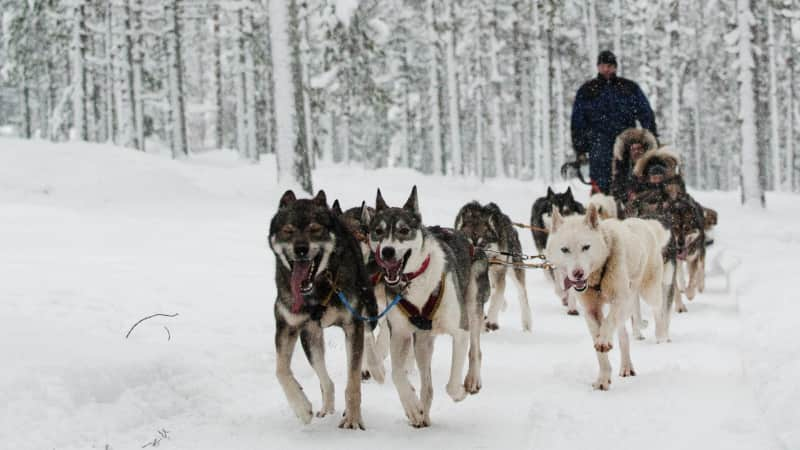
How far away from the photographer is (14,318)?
17.4ft

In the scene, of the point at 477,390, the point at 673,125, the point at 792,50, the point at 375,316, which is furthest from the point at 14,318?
the point at 792,50

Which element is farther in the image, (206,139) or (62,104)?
(206,139)

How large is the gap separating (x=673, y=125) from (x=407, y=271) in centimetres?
4178

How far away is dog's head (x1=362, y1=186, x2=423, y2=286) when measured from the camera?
15.1 ft

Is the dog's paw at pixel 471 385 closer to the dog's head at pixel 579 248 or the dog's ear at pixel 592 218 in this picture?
Answer: the dog's head at pixel 579 248

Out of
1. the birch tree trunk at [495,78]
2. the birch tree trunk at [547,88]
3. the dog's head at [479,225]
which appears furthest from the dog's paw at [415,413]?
the birch tree trunk at [495,78]

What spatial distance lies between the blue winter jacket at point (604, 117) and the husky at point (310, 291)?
6281 mm

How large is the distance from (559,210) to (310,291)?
17.0ft

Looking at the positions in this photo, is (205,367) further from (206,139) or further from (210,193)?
(206,139)

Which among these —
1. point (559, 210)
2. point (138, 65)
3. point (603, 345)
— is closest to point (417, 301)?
point (603, 345)

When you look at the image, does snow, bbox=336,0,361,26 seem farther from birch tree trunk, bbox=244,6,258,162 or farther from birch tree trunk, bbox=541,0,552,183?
birch tree trunk, bbox=244,6,258,162

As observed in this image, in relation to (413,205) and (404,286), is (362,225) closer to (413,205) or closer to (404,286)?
(413,205)

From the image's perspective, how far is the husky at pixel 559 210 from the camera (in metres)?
8.79

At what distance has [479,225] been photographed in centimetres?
800
